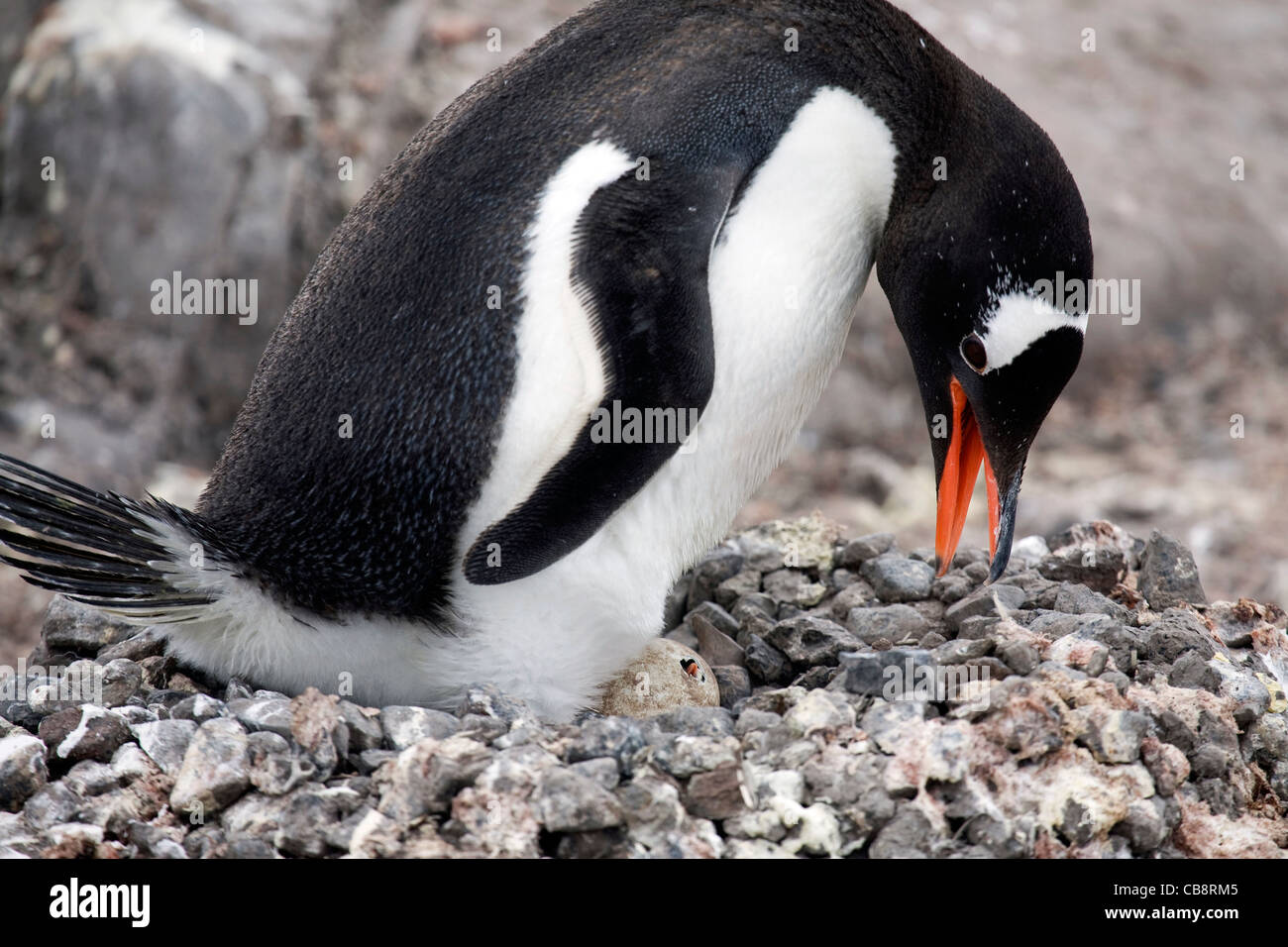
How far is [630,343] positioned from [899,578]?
88 centimetres

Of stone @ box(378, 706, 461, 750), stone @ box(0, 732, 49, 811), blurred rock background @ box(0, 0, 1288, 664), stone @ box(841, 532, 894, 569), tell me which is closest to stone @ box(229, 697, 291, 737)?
stone @ box(378, 706, 461, 750)

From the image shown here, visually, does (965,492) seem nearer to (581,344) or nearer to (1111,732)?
(1111,732)

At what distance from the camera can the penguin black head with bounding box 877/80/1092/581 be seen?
83.3 inches

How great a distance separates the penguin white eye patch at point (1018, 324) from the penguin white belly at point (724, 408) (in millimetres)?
268

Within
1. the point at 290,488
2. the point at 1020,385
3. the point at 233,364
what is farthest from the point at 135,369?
the point at 1020,385

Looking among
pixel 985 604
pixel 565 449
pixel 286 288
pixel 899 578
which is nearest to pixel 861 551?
pixel 899 578

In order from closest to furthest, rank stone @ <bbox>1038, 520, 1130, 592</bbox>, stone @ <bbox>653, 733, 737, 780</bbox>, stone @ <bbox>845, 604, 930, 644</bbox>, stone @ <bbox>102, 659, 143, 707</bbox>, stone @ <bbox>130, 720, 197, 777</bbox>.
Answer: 1. stone @ <bbox>653, 733, 737, 780</bbox>
2. stone @ <bbox>130, 720, 197, 777</bbox>
3. stone @ <bbox>102, 659, 143, 707</bbox>
4. stone @ <bbox>845, 604, 930, 644</bbox>
5. stone @ <bbox>1038, 520, 1130, 592</bbox>

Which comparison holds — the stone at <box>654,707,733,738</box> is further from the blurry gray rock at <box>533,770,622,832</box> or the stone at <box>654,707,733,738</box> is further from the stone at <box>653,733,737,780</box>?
the blurry gray rock at <box>533,770,622,832</box>

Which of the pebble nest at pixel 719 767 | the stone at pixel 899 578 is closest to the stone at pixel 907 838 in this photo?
the pebble nest at pixel 719 767

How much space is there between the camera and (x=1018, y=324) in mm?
2121

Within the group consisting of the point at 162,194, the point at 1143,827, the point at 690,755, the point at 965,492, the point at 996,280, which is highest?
the point at 162,194

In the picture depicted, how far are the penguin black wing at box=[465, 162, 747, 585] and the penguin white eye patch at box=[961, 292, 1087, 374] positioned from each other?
431 millimetres

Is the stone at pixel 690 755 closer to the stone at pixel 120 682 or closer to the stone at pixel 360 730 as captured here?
the stone at pixel 360 730
